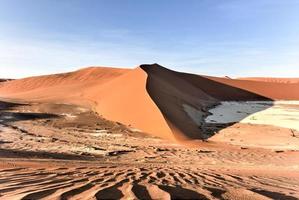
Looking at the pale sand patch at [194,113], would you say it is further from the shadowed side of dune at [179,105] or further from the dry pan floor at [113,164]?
the dry pan floor at [113,164]

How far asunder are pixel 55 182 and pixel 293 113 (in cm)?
2203

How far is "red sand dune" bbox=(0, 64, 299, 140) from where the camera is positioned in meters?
18.2

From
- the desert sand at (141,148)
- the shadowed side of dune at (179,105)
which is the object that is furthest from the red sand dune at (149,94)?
the desert sand at (141,148)

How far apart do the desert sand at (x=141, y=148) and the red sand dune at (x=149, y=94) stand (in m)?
0.11

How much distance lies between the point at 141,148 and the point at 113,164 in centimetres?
377

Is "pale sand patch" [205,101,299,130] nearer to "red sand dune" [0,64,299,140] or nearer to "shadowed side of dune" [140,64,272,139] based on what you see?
"shadowed side of dune" [140,64,272,139]

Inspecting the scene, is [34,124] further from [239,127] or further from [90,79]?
[90,79]

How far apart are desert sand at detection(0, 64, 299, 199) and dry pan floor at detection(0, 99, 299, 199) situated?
18 mm

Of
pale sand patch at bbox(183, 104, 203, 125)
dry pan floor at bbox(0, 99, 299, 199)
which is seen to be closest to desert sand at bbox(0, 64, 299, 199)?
dry pan floor at bbox(0, 99, 299, 199)

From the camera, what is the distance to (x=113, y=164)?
9.05m

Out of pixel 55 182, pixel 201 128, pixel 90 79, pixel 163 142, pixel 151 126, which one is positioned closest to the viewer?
pixel 55 182

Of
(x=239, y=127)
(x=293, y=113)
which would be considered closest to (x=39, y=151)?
(x=239, y=127)

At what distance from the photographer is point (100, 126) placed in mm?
17766

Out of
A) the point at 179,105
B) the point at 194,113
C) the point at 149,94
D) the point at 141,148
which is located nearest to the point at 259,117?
A: the point at 194,113
